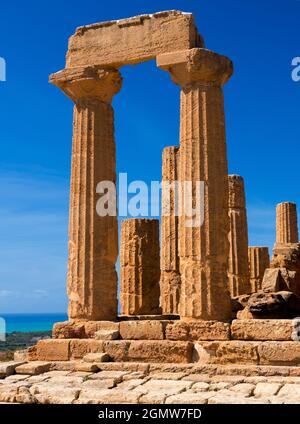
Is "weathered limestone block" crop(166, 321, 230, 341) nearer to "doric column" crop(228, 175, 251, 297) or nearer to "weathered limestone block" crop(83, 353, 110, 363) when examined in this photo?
"weathered limestone block" crop(83, 353, 110, 363)

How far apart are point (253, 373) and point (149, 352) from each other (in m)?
2.45

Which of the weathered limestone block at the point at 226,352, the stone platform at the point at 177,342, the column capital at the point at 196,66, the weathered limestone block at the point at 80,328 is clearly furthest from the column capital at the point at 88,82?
the weathered limestone block at the point at 226,352

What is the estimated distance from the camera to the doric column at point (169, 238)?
2222cm

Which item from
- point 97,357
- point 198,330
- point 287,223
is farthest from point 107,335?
point 287,223

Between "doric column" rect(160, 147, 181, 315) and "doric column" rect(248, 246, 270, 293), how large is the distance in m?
7.43

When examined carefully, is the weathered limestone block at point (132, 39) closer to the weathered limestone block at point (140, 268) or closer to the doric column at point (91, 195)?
the doric column at point (91, 195)

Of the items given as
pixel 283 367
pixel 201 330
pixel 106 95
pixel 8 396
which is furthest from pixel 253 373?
pixel 106 95

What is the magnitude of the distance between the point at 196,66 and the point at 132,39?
2053mm

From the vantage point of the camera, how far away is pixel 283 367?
482 inches

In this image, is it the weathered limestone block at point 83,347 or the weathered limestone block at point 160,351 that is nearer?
the weathered limestone block at point 160,351

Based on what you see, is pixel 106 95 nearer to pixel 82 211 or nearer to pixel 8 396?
pixel 82 211

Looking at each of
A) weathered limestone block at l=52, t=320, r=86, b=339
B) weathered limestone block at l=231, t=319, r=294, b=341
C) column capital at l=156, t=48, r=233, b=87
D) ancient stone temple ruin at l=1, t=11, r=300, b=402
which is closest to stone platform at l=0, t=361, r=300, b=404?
ancient stone temple ruin at l=1, t=11, r=300, b=402

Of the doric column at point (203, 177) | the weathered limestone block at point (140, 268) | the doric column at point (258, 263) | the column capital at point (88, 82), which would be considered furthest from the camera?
the doric column at point (258, 263)

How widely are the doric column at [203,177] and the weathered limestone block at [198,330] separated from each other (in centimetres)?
23
